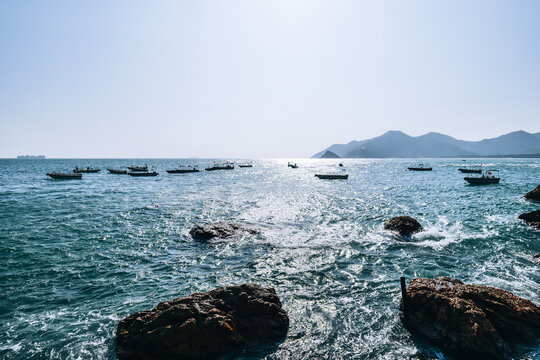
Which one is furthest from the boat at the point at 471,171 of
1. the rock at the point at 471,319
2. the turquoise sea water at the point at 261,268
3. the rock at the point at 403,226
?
the rock at the point at 471,319

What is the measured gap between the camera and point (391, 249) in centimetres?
1970

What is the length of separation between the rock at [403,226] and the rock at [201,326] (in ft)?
54.0

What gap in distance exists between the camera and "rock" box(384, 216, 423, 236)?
23.3 metres

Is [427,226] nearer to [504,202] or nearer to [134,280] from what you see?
[504,202]

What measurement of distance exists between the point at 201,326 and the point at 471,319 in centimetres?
960

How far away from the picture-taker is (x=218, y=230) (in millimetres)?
23281

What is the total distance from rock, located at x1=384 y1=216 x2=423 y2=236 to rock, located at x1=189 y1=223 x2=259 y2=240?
1251 cm

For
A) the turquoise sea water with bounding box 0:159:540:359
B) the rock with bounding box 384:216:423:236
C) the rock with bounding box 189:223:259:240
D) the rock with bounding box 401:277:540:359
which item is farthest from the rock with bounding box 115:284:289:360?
the rock with bounding box 384:216:423:236

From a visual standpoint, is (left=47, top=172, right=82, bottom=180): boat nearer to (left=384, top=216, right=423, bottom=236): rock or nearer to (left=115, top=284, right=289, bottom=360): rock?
(left=115, top=284, right=289, bottom=360): rock

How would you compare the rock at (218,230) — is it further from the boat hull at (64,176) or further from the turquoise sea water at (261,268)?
the boat hull at (64,176)

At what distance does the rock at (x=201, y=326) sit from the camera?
867 centimetres

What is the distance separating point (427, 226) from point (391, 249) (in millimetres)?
8986

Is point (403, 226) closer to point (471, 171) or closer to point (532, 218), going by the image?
point (532, 218)

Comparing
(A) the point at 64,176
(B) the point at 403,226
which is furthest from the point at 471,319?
(A) the point at 64,176
